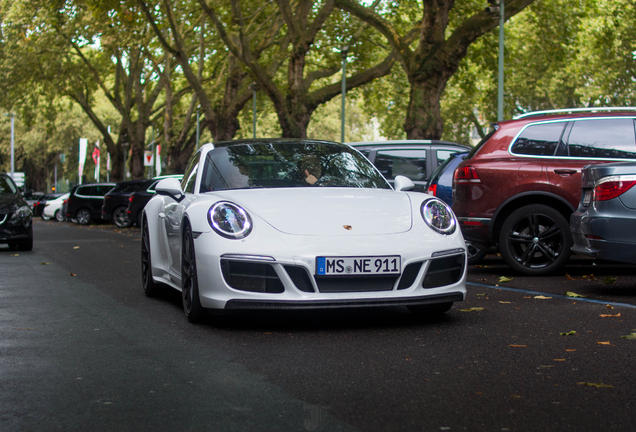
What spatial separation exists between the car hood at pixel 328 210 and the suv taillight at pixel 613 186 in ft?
7.27

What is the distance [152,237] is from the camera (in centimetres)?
782

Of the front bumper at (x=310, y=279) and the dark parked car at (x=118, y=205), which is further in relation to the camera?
the dark parked car at (x=118, y=205)

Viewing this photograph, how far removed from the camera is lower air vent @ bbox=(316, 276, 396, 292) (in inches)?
215

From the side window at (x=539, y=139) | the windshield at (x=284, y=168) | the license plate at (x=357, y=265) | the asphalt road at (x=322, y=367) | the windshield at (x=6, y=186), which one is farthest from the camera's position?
the windshield at (x=6, y=186)

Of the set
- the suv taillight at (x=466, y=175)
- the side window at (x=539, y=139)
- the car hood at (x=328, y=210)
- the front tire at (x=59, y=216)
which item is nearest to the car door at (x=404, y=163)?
the suv taillight at (x=466, y=175)

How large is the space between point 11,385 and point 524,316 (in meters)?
3.69

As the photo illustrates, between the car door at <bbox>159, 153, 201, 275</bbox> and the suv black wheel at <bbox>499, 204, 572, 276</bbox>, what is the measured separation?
3.77 m

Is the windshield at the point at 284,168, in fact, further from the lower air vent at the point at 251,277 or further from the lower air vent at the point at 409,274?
the lower air vent at the point at 409,274

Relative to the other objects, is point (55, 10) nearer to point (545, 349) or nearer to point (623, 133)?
point (623, 133)

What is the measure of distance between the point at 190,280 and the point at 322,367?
1778 millimetres

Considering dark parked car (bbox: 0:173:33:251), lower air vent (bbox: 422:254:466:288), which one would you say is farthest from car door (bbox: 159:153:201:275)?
dark parked car (bbox: 0:173:33:251)

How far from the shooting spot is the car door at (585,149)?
9.02 meters

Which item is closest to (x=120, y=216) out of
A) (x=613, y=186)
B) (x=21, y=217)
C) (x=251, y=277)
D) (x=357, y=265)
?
(x=21, y=217)

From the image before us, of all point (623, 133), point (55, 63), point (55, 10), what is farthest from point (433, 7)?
point (55, 63)
